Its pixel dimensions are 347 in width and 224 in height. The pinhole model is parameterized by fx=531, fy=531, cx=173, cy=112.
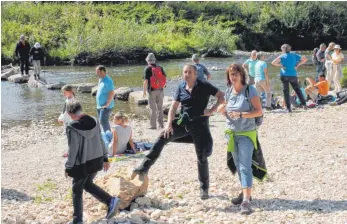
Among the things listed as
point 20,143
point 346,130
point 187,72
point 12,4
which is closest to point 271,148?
point 346,130

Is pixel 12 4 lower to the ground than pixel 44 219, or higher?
higher

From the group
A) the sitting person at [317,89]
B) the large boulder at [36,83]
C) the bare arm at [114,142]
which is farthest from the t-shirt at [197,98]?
the large boulder at [36,83]

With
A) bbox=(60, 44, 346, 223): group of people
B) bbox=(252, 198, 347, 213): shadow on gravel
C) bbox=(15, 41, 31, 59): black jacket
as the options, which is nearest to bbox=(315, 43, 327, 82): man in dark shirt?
bbox=(252, 198, 347, 213): shadow on gravel

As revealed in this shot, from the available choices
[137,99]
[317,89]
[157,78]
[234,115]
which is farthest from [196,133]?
[137,99]

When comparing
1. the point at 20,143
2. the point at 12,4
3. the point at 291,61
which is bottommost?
the point at 20,143

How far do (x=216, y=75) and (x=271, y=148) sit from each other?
16758 millimetres

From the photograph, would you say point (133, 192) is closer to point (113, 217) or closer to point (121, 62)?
point (113, 217)

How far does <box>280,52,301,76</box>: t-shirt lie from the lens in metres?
13.9

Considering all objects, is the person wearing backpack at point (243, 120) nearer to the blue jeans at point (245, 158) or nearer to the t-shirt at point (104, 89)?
the blue jeans at point (245, 158)

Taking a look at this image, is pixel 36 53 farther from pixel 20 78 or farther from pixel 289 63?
pixel 289 63

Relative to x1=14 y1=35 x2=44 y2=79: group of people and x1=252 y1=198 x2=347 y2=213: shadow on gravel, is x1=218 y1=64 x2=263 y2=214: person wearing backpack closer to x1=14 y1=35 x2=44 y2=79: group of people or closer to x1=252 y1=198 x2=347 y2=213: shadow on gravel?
x1=252 y1=198 x2=347 y2=213: shadow on gravel

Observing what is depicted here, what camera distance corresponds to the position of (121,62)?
3638 cm

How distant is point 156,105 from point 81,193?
21.9ft

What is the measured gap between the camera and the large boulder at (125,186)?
664cm
